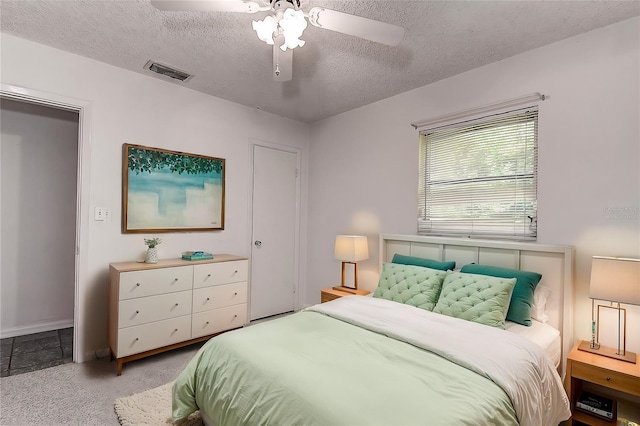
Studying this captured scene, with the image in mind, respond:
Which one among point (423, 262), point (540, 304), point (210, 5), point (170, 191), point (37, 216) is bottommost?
point (540, 304)

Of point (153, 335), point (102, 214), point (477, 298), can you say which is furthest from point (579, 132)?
point (102, 214)

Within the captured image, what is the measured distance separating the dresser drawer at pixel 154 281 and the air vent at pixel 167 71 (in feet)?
5.74

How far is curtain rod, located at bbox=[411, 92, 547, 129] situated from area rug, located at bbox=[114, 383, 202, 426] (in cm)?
298

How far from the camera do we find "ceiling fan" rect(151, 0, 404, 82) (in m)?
1.58

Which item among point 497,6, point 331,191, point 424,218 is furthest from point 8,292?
point 497,6

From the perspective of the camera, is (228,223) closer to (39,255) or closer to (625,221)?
(39,255)

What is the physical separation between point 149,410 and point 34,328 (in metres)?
2.44

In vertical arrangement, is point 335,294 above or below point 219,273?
below

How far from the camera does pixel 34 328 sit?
11.3 feet

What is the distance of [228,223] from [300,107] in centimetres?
159

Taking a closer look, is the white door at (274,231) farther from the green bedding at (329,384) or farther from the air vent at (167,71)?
the green bedding at (329,384)

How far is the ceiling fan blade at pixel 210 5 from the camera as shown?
5.05 ft

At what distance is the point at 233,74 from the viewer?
9.54 feet

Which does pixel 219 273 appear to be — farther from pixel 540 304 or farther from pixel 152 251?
pixel 540 304
